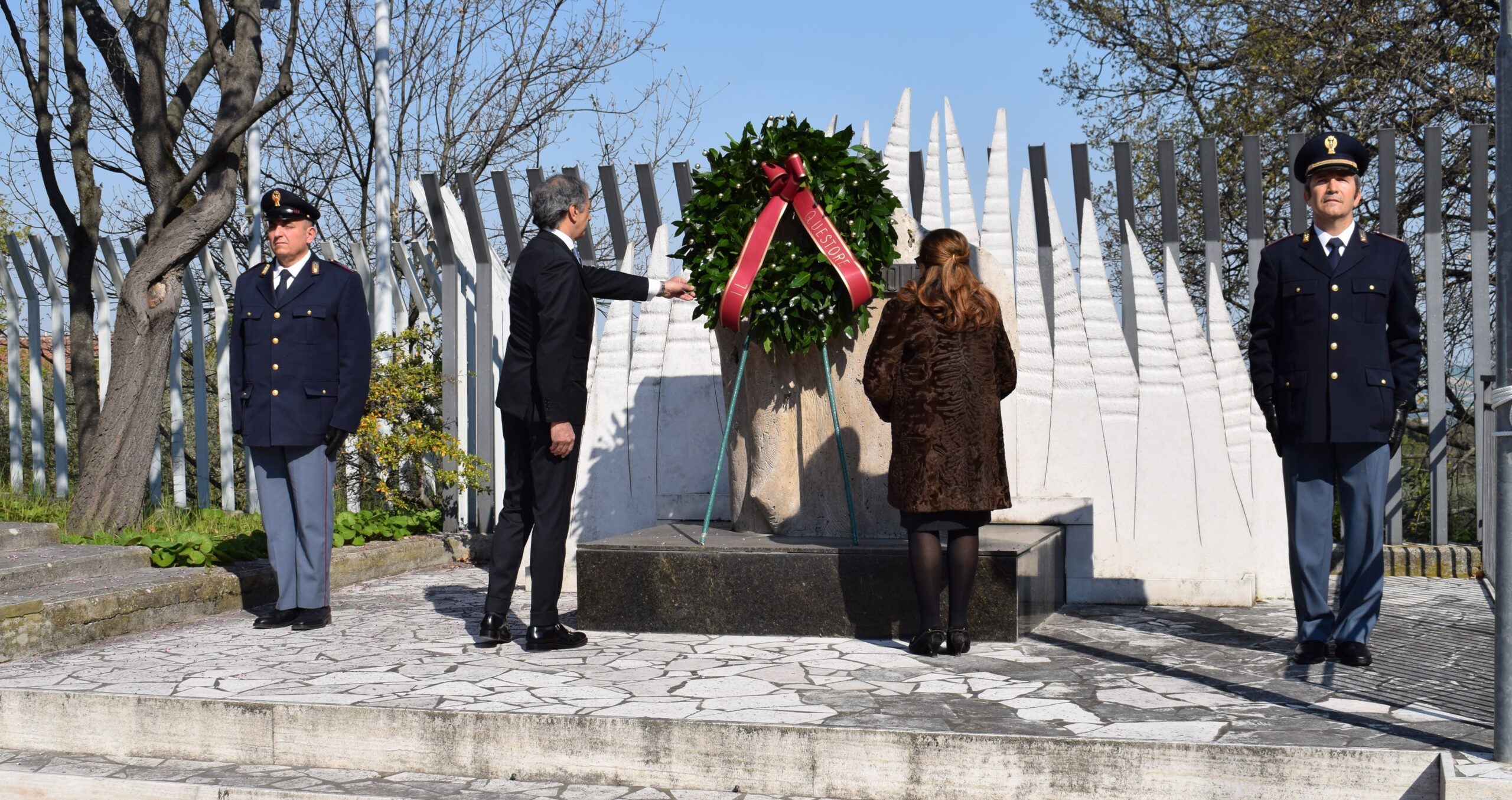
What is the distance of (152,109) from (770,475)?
17.4 feet

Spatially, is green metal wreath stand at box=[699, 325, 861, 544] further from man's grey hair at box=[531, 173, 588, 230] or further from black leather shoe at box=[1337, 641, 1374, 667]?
black leather shoe at box=[1337, 641, 1374, 667]

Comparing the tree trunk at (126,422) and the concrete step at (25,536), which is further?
the tree trunk at (126,422)

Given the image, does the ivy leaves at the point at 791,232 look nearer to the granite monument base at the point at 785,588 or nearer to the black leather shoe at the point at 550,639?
the granite monument base at the point at 785,588

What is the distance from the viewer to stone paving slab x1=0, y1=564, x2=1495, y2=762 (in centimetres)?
412

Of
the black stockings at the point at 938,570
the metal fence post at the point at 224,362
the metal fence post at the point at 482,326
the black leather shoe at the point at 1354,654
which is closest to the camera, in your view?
the black leather shoe at the point at 1354,654

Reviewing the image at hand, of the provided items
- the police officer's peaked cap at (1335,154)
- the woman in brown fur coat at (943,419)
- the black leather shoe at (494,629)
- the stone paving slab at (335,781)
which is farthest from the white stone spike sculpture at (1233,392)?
the stone paving slab at (335,781)

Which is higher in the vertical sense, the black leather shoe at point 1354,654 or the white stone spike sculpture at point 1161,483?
the white stone spike sculpture at point 1161,483

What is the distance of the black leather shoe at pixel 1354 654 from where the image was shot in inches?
197

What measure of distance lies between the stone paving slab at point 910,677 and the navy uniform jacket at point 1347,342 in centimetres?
93

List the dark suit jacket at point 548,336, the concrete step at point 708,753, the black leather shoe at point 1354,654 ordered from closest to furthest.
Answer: the concrete step at point 708,753
the black leather shoe at point 1354,654
the dark suit jacket at point 548,336

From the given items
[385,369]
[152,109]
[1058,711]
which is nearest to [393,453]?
[385,369]

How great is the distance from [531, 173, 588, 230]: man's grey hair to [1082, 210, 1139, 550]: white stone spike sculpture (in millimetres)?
3016

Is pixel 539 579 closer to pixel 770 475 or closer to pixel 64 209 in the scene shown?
pixel 770 475

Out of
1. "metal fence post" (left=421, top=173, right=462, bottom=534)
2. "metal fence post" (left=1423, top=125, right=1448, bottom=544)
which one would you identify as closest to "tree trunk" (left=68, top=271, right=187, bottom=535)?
"metal fence post" (left=421, top=173, right=462, bottom=534)
